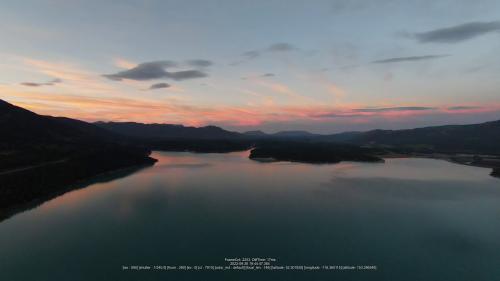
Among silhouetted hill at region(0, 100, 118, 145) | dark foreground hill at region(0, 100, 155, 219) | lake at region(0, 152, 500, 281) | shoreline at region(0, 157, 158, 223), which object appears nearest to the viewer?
lake at region(0, 152, 500, 281)

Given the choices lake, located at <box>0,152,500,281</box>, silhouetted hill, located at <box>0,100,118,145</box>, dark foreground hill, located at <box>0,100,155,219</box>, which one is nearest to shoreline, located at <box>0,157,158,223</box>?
dark foreground hill, located at <box>0,100,155,219</box>

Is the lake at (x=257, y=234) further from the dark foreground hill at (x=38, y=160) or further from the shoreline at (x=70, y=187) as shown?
the dark foreground hill at (x=38, y=160)

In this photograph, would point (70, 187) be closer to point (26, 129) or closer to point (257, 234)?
point (257, 234)

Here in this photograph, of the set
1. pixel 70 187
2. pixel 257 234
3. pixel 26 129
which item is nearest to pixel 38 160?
pixel 70 187

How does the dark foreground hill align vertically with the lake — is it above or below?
above

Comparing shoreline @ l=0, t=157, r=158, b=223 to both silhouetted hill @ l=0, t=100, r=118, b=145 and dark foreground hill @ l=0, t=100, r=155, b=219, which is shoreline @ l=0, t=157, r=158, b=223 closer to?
dark foreground hill @ l=0, t=100, r=155, b=219

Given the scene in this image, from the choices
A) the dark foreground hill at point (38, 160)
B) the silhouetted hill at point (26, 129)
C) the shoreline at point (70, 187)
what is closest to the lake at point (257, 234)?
the shoreline at point (70, 187)
